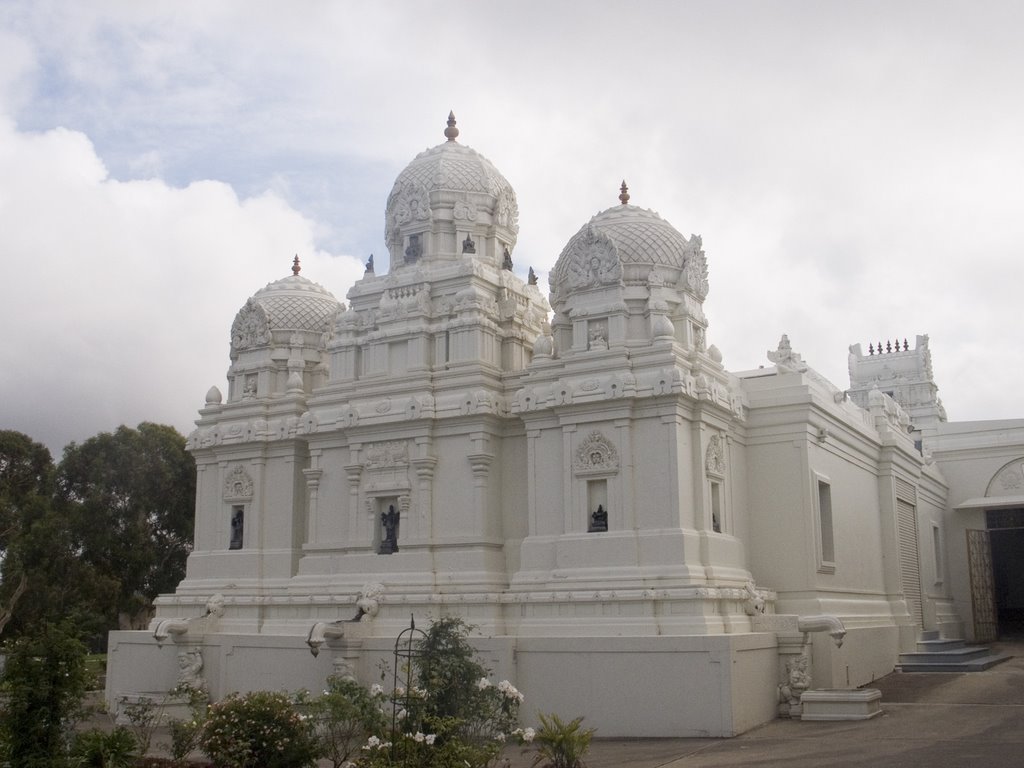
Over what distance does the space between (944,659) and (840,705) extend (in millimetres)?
8993

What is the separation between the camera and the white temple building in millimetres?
20562

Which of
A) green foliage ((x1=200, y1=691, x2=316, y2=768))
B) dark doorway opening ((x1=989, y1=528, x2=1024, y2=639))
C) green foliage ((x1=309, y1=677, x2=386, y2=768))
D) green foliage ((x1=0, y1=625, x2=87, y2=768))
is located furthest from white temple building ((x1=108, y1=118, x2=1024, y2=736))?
dark doorway opening ((x1=989, y1=528, x2=1024, y2=639))

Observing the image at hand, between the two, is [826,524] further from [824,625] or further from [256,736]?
[256,736]

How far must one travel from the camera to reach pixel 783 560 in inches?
934

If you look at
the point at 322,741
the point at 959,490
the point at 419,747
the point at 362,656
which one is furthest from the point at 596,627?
the point at 959,490

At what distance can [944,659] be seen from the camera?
89.4 feet

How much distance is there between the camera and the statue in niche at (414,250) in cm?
2767

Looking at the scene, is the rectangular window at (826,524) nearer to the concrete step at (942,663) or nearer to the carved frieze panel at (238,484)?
the concrete step at (942,663)

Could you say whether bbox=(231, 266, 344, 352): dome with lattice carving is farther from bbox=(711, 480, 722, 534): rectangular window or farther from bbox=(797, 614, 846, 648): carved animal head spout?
bbox=(797, 614, 846, 648): carved animal head spout

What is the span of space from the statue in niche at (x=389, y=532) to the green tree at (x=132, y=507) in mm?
19938

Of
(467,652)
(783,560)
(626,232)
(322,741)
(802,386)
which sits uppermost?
(626,232)

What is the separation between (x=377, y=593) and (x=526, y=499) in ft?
12.4

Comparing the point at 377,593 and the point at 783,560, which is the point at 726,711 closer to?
the point at 783,560

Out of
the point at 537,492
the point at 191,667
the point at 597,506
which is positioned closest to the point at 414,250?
the point at 537,492
